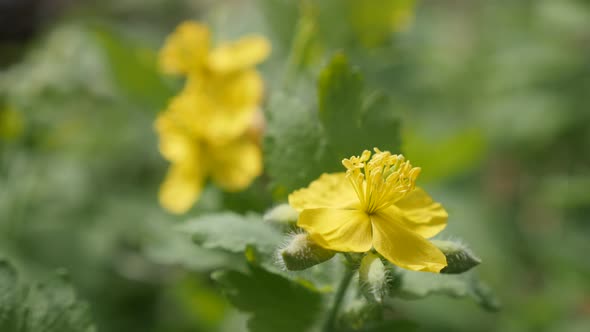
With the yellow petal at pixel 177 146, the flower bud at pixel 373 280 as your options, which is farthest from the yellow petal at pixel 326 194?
the yellow petal at pixel 177 146

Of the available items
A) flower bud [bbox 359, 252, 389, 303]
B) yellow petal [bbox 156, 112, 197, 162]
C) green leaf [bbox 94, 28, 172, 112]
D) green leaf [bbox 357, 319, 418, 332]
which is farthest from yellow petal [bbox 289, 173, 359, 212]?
green leaf [bbox 94, 28, 172, 112]

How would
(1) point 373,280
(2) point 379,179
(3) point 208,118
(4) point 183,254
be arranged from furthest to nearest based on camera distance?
1. (3) point 208,118
2. (4) point 183,254
3. (2) point 379,179
4. (1) point 373,280

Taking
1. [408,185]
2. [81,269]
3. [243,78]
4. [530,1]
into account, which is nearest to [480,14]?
[530,1]

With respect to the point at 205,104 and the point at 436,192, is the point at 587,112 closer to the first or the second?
the point at 436,192

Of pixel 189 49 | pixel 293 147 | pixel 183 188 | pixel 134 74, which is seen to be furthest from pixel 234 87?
pixel 293 147

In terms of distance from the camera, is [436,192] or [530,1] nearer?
[436,192]

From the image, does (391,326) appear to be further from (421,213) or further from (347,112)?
(347,112)
